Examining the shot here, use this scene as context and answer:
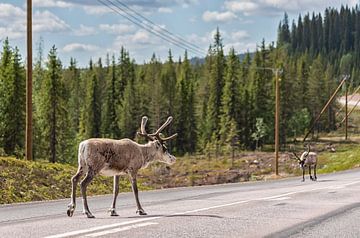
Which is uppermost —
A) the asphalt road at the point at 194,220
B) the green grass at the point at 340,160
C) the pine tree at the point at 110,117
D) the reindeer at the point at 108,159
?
the pine tree at the point at 110,117

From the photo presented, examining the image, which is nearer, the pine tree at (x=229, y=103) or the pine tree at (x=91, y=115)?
the pine tree at (x=229, y=103)

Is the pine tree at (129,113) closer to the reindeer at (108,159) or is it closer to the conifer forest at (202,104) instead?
the conifer forest at (202,104)

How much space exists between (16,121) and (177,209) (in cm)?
5009

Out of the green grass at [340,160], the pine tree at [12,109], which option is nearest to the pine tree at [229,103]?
the green grass at [340,160]

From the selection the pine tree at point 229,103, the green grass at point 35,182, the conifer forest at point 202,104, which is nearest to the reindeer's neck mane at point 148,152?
the green grass at point 35,182

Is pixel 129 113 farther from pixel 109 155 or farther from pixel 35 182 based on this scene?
pixel 109 155

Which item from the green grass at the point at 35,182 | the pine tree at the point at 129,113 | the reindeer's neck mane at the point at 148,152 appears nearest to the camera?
the reindeer's neck mane at the point at 148,152

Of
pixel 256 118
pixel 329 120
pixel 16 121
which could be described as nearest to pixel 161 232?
pixel 16 121

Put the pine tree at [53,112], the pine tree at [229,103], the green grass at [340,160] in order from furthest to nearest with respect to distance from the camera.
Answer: the pine tree at [229,103] → the pine tree at [53,112] → the green grass at [340,160]

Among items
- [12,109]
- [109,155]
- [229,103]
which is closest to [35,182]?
[109,155]

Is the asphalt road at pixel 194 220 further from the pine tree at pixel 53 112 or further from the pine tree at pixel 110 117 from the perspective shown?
the pine tree at pixel 110 117

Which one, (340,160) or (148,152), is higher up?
(148,152)

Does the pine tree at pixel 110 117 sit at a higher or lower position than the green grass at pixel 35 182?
higher

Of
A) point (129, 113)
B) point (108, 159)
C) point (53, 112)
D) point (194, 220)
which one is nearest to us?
point (108, 159)
